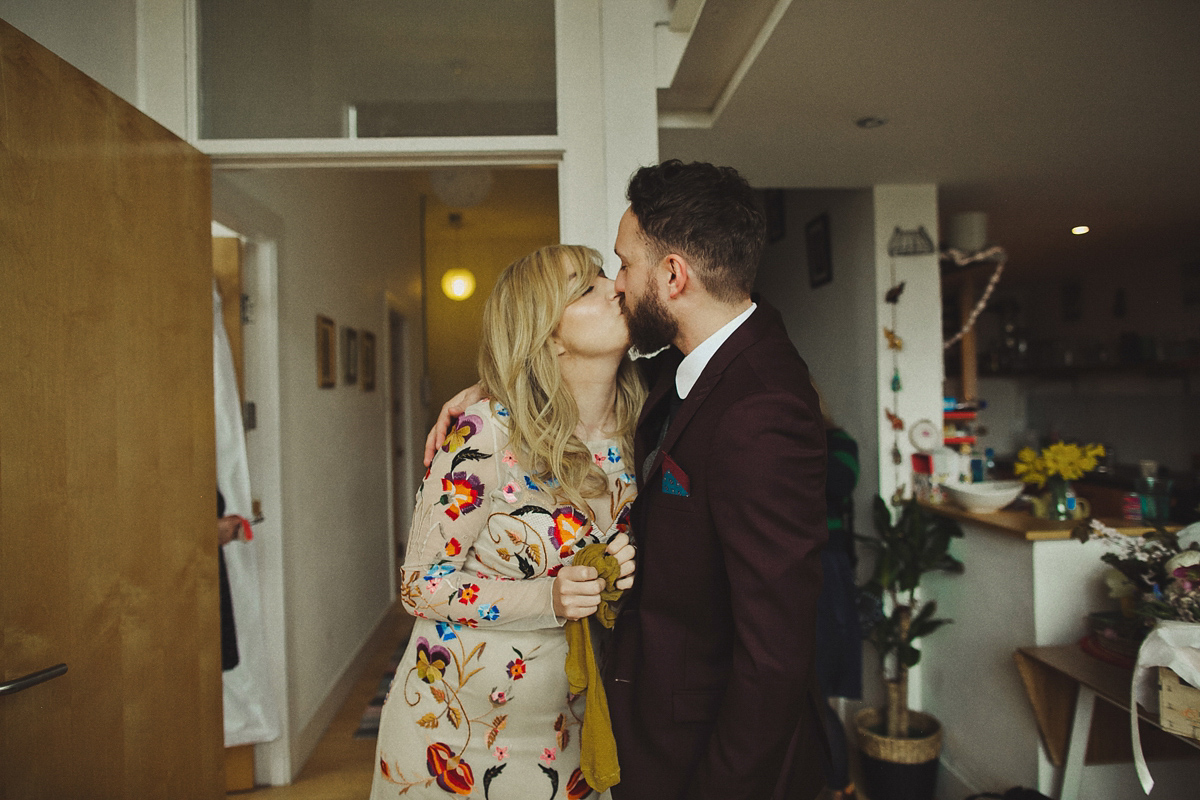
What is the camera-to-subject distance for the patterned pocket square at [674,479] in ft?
3.63

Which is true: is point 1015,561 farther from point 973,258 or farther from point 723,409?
point 723,409

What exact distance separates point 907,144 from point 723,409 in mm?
2015

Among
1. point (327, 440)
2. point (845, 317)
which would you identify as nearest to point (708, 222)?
→ point (845, 317)

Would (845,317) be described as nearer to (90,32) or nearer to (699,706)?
(699,706)

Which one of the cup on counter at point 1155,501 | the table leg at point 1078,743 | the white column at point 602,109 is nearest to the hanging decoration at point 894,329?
the cup on counter at point 1155,501

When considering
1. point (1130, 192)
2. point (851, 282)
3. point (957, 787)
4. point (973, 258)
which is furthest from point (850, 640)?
point (1130, 192)

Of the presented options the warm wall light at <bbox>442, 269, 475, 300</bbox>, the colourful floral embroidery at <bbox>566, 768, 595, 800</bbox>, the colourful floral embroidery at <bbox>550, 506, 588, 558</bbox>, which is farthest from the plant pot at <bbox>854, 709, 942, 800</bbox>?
the warm wall light at <bbox>442, 269, 475, 300</bbox>

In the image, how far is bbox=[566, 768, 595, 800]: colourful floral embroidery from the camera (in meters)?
1.29

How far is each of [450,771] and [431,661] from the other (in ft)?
0.66

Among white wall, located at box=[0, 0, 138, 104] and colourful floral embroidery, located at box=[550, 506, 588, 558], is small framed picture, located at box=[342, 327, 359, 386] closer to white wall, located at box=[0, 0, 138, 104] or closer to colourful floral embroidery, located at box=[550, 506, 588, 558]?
white wall, located at box=[0, 0, 138, 104]

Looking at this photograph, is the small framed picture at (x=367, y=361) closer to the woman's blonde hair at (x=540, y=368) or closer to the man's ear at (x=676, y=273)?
the woman's blonde hair at (x=540, y=368)

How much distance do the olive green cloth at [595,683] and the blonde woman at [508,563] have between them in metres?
0.08

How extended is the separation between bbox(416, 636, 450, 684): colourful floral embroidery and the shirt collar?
662mm

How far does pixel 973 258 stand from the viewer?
333 cm
